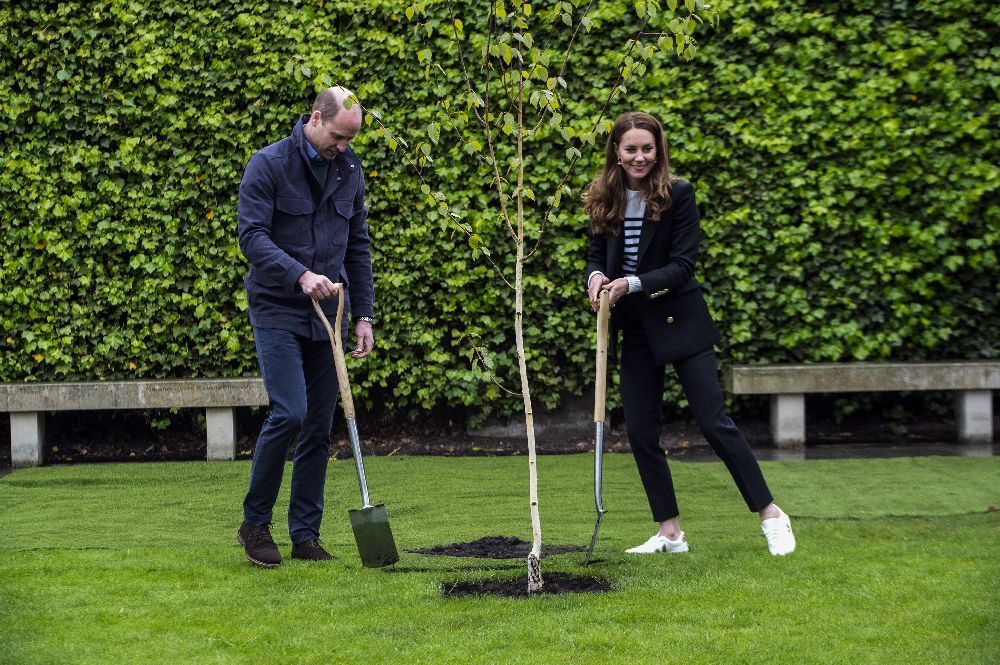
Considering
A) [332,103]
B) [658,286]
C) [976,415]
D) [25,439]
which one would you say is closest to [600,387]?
[658,286]

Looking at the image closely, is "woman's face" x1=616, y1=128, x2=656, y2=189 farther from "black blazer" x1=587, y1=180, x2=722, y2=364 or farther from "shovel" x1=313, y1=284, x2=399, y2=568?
"shovel" x1=313, y1=284, x2=399, y2=568

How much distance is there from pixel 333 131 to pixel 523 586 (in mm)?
1885

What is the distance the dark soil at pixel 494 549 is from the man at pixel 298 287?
0.50 meters

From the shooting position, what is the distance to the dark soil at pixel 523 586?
4.27 m

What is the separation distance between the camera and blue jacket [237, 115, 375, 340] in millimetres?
4828

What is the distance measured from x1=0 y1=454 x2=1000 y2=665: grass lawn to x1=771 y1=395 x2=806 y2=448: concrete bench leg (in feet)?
3.30

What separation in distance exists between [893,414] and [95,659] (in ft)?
20.1

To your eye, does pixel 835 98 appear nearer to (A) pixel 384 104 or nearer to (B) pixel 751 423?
(B) pixel 751 423

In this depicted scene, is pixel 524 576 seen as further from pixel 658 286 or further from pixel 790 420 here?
pixel 790 420

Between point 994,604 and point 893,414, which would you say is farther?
point 893,414

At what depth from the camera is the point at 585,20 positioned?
4.25 metres

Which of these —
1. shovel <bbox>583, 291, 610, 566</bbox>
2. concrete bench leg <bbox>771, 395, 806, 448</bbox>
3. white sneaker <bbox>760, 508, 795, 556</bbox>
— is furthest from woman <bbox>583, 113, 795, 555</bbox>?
concrete bench leg <bbox>771, 395, 806, 448</bbox>

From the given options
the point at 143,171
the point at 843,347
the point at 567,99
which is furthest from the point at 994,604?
the point at 143,171

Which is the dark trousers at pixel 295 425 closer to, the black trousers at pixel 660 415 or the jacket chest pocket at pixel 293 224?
the jacket chest pocket at pixel 293 224
